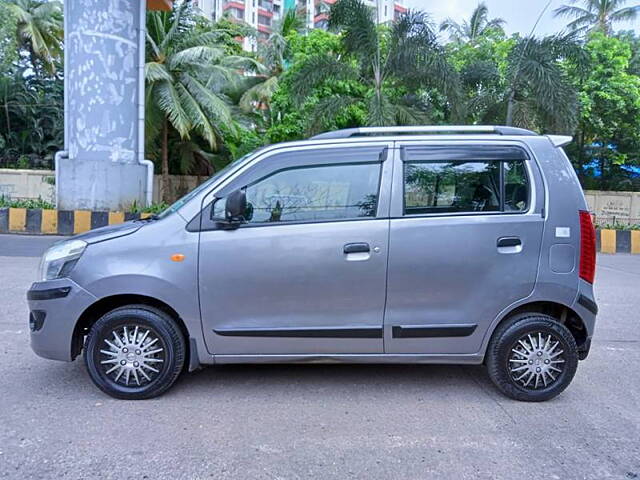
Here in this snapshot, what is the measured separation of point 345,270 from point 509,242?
3.90 ft

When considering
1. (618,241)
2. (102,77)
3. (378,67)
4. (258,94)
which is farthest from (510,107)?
(258,94)

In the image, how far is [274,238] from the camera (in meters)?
3.62

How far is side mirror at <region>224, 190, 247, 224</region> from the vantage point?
11.7 ft

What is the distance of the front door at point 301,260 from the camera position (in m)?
3.62

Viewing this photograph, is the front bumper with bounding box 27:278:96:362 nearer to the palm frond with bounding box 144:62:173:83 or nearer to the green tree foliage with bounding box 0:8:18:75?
the palm frond with bounding box 144:62:173:83

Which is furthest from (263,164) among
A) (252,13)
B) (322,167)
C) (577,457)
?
(252,13)

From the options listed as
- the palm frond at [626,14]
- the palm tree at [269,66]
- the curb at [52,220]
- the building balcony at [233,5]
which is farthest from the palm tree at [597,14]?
the building balcony at [233,5]

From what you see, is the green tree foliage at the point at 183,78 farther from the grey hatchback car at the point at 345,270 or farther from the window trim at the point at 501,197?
the window trim at the point at 501,197

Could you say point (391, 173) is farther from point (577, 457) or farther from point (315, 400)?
point (577, 457)

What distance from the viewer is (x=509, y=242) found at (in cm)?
371

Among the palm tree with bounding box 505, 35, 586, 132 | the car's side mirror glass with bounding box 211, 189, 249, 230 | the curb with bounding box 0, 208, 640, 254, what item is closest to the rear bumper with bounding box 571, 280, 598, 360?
the car's side mirror glass with bounding box 211, 189, 249, 230

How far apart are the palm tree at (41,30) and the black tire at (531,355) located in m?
26.4

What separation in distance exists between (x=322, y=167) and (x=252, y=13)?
73052 millimetres

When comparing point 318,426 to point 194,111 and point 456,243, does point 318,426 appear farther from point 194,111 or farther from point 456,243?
point 194,111
